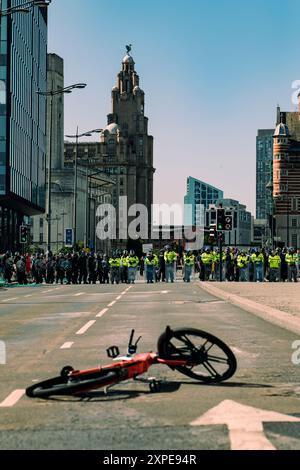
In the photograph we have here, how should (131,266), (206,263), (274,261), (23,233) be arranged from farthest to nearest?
(23,233), (206,263), (131,266), (274,261)

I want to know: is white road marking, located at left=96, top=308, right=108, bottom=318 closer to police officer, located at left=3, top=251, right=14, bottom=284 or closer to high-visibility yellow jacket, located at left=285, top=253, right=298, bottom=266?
high-visibility yellow jacket, located at left=285, top=253, right=298, bottom=266

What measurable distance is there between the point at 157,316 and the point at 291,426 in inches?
488

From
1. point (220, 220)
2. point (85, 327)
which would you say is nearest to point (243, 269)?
point (220, 220)

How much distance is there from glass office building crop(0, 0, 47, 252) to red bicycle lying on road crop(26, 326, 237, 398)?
197 feet

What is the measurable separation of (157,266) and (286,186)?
359ft

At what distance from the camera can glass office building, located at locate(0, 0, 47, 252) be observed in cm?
6938

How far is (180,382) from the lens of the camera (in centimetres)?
887

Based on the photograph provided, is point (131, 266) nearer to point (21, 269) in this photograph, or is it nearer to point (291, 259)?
point (21, 269)

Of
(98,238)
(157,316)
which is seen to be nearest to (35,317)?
(157,316)

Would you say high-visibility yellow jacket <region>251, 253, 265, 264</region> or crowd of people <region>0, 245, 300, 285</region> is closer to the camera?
high-visibility yellow jacket <region>251, 253, 265, 264</region>

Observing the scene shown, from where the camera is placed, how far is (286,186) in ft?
515

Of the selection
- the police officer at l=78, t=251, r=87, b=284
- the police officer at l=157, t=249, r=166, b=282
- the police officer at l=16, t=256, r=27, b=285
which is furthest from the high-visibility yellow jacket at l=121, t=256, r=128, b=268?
the police officer at l=16, t=256, r=27, b=285

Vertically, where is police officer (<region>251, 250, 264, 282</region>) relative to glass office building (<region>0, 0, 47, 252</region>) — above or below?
below
